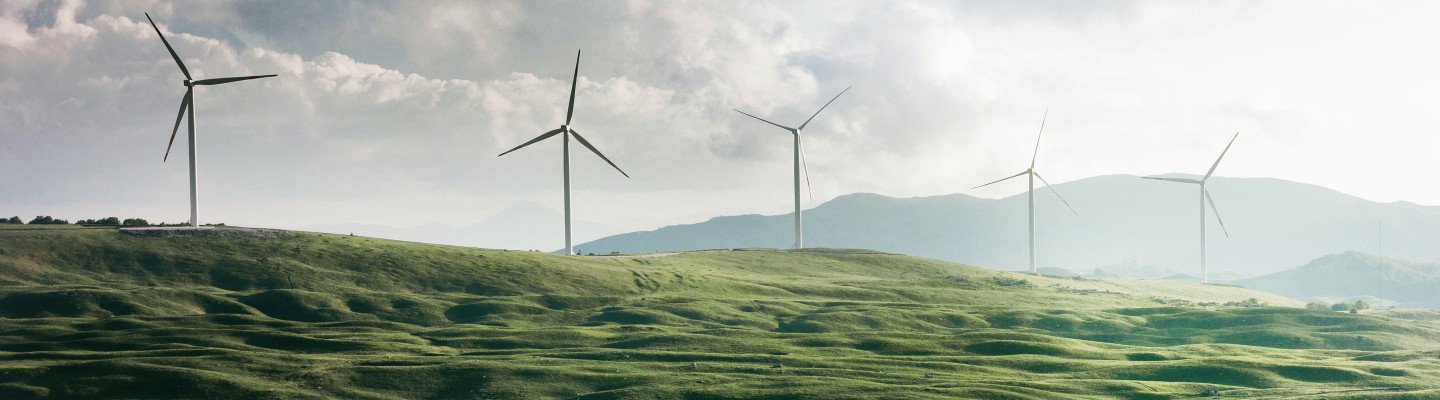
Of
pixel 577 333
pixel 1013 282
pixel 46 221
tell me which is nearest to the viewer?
→ pixel 577 333

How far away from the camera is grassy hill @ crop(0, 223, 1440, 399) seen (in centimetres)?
7312

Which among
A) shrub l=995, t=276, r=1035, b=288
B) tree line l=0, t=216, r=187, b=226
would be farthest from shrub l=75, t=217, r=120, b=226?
shrub l=995, t=276, r=1035, b=288

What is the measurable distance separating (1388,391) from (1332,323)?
214 feet

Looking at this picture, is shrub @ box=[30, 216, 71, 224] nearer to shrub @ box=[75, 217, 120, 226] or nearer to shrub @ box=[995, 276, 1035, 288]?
shrub @ box=[75, 217, 120, 226]

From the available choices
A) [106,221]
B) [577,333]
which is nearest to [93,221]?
[106,221]

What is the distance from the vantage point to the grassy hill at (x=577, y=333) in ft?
240

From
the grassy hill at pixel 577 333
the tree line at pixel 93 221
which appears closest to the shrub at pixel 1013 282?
the grassy hill at pixel 577 333

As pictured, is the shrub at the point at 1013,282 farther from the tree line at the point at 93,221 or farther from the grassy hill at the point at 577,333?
the tree line at the point at 93,221

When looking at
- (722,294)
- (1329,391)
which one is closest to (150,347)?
(722,294)

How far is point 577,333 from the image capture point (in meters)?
99.0

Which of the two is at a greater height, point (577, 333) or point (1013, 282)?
point (1013, 282)

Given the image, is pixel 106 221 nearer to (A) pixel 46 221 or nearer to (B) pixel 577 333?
(A) pixel 46 221

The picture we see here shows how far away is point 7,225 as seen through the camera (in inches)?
5610

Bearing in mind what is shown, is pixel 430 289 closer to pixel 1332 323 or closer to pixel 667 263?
pixel 667 263
